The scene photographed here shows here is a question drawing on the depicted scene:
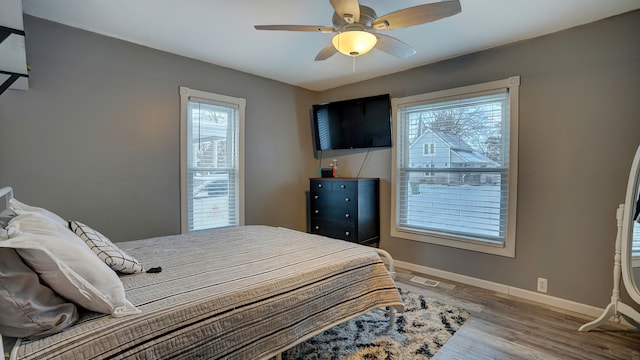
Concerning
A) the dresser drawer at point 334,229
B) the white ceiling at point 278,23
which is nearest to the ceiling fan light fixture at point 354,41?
the white ceiling at point 278,23

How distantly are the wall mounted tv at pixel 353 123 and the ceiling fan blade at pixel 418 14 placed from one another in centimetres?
183

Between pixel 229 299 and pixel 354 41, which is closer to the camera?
pixel 229 299

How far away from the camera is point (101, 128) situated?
9.09ft

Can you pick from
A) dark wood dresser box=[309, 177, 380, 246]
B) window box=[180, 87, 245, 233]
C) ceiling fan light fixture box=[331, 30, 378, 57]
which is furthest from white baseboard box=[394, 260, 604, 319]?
ceiling fan light fixture box=[331, 30, 378, 57]

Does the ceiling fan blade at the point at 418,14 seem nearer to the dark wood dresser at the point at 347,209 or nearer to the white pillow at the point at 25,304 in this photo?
the dark wood dresser at the point at 347,209

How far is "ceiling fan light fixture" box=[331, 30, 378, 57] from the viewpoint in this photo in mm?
2018

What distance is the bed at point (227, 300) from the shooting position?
110cm

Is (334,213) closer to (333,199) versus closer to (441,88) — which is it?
(333,199)

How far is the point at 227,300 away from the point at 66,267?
62 centimetres

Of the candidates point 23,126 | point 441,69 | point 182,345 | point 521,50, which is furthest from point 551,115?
point 23,126

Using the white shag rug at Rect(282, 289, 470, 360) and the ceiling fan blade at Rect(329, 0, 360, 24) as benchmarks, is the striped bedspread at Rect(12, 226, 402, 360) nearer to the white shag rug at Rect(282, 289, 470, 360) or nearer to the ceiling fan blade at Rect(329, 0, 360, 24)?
the white shag rug at Rect(282, 289, 470, 360)

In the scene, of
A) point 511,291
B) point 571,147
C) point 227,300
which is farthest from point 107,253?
point 571,147

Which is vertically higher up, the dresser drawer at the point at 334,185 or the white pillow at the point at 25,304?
the dresser drawer at the point at 334,185

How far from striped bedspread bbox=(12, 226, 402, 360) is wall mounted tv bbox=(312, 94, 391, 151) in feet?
6.52
